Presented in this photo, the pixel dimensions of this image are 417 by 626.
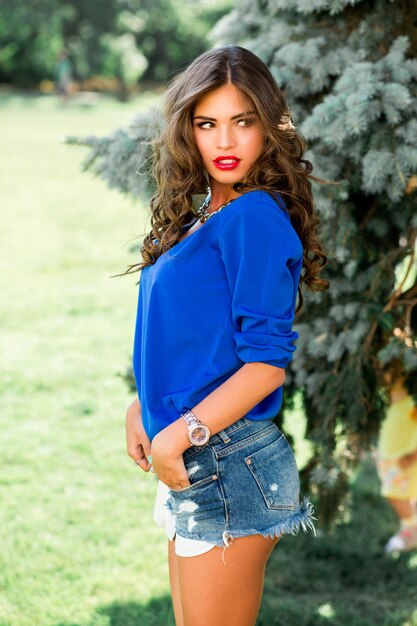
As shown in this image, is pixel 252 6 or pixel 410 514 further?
pixel 410 514

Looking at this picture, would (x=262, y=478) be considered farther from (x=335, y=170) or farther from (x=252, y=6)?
(x=252, y=6)

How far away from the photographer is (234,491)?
1.93m

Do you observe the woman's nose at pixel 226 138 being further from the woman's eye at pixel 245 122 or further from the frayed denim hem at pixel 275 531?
the frayed denim hem at pixel 275 531

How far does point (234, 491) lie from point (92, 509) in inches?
103

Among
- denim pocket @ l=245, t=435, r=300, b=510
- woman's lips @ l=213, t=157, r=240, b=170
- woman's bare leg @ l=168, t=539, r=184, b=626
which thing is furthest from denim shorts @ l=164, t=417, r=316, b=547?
woman's lips @ l=213, t=157, r=240, b=170

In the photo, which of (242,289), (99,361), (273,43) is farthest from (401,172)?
(99,361)

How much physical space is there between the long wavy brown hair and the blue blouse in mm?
84

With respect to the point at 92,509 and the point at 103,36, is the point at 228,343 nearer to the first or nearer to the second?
the point at 92,509

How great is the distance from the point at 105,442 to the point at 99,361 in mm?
1385

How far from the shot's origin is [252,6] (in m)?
3.44

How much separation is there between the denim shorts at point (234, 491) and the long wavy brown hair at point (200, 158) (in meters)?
0.50

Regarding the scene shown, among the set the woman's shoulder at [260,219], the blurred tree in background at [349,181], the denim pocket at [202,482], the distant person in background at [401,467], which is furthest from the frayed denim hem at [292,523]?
the distant person in background at [401,467]

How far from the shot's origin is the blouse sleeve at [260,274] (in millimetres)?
1831

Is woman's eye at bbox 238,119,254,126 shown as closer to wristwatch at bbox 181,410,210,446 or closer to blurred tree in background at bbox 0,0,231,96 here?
wristwatch at bbox 181,410,210,446
